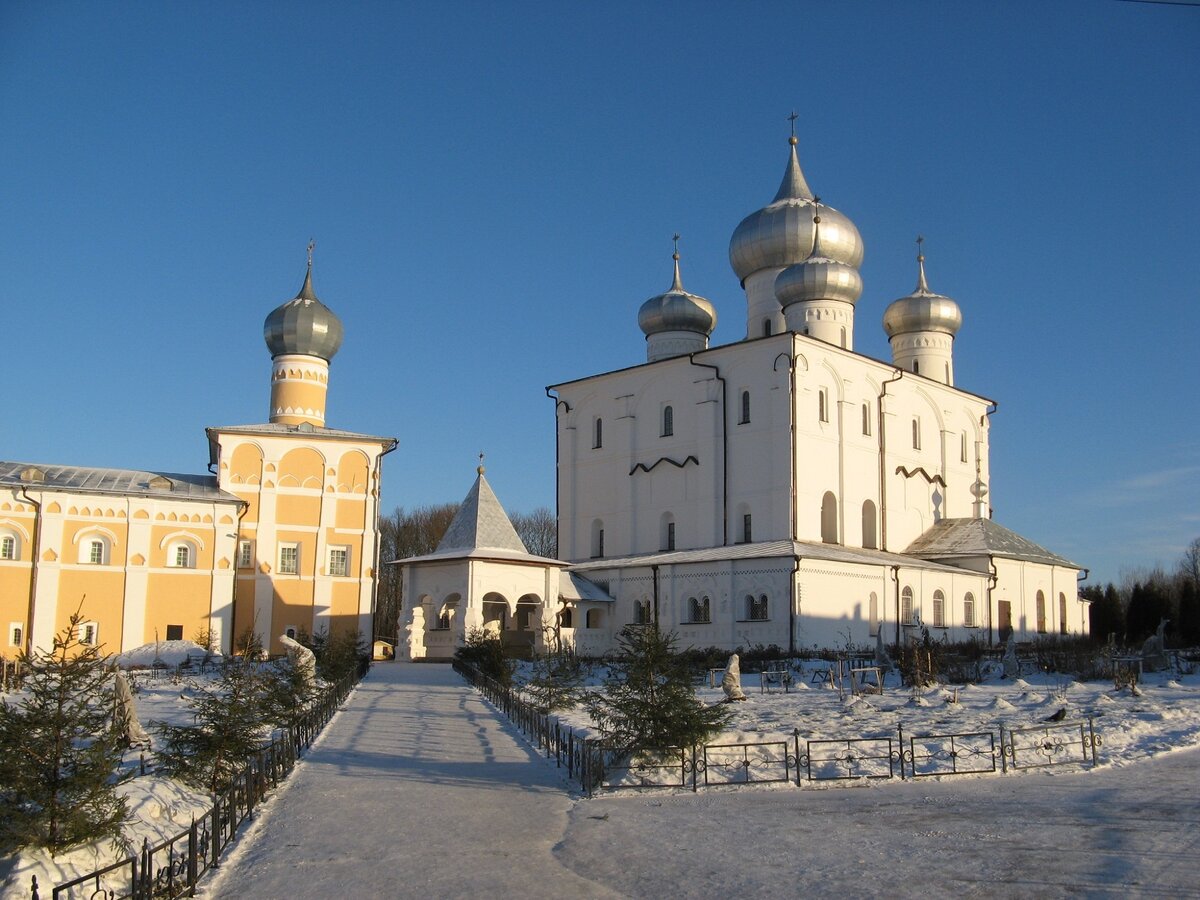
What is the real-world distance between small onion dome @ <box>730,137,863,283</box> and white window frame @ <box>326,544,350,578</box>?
1470cm

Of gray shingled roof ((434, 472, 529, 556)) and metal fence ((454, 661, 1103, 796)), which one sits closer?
metal fence ((454, 661, 1103, 796))

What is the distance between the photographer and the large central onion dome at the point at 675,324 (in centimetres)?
3859

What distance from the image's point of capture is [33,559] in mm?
29578

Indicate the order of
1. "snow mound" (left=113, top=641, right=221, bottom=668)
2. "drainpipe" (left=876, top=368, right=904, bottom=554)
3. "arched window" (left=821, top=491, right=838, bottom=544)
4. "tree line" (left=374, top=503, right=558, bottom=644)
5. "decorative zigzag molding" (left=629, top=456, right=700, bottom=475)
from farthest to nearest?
1. "tree line" (left=374, top=503, right=558, bottom=644)
2. "drainpipe" (left=876, top=368, right=904, bottom=554)
3. "decorative zigzag molding" (left=629, top=456, right=700, bottom=475)
4. "arched window" (left=821, top=491, right=838, bottom=544)
5. "snow mound" (left=113, top=641, right=221, bottom=668)

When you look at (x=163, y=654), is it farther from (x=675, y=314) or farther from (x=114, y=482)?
(x=675, y=314)

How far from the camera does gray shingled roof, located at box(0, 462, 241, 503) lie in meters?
30.6

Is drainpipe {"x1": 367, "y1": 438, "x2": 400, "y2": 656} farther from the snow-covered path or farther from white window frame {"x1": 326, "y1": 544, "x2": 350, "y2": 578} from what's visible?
the snow-covered path

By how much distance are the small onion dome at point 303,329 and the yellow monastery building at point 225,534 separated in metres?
0.04

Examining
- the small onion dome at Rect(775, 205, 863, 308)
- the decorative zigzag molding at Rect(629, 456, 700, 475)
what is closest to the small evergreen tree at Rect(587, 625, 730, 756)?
the decorative zigzag molding at Rect(629, 456, 700, 475)

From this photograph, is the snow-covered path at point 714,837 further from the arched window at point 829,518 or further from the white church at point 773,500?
the arched window at point 829,518

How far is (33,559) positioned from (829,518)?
807 inches

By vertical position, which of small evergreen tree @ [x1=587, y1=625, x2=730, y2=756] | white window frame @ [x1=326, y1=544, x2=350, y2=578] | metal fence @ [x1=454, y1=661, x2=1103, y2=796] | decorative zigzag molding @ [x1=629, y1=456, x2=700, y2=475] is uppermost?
decorative zigzag molding @ [x1=629, y1=456, x2=700, y2=475]

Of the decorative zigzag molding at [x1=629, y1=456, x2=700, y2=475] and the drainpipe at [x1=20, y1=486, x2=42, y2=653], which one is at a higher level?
the decorative zigzag molding at [x1=629, y1=456, x2=700, y2=475]

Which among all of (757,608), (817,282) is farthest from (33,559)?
(817,282)
